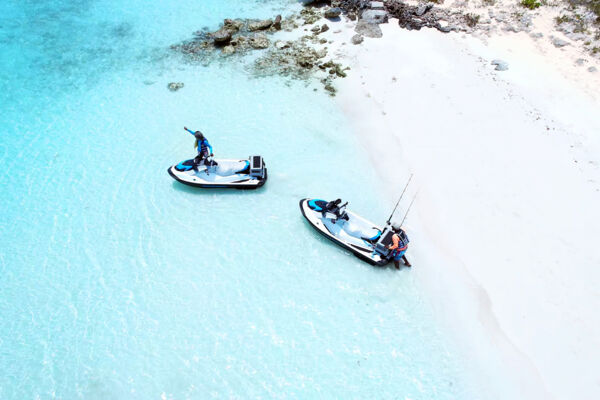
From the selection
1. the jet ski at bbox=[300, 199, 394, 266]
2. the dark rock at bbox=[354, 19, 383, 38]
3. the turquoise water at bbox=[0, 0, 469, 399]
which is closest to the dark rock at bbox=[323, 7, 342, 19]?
the dark rock at bbox=[354, 19, 383, 38]

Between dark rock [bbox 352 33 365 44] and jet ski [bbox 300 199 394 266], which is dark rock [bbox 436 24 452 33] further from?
jet ski [bbox 300 199 394 266]

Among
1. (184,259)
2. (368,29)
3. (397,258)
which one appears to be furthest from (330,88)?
(184,259)

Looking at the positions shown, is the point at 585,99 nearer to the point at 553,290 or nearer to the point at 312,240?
the point at 553,290

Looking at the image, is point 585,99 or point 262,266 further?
point 585,99

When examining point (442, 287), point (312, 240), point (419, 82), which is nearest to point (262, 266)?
point (312, 240)

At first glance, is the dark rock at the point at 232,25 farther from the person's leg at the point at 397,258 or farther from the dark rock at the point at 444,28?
the person's leg at the point at 397,258

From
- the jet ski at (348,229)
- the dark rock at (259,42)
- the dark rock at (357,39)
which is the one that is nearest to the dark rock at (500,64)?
the dark rock at (357,39)

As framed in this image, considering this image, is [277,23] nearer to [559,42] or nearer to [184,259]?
[559,42]
